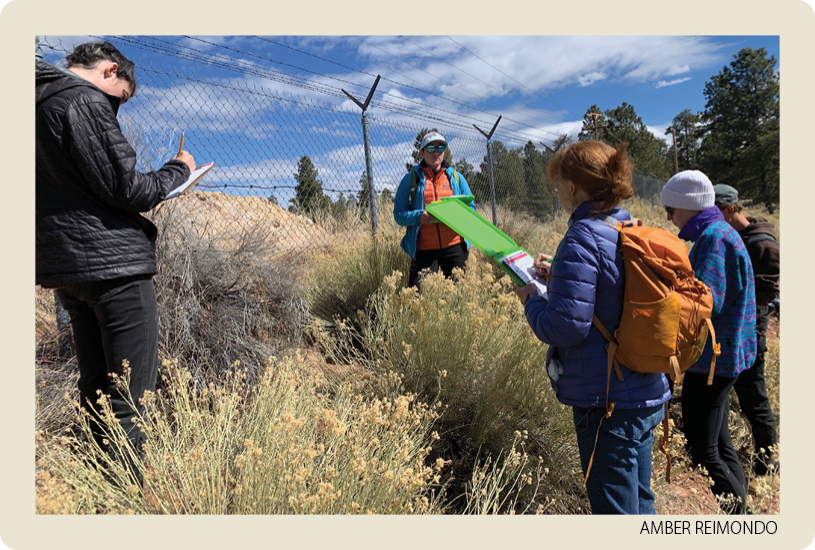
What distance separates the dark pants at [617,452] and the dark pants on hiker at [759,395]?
4.61 feet

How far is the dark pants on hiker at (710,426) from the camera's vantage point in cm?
221

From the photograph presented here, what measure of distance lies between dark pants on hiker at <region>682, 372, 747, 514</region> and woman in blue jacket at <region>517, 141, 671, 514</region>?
66cm

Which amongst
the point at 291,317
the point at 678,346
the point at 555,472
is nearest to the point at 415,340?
the point at 555,472

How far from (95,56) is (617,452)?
2429 millimetres

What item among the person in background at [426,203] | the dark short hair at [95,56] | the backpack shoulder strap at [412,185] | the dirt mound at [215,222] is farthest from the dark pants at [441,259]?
the dark short hair at [95,56]

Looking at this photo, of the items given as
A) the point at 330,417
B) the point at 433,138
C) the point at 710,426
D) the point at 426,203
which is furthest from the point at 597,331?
the point at 433,138

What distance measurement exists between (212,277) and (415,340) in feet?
4.87

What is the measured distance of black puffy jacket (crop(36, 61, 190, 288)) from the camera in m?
1.72

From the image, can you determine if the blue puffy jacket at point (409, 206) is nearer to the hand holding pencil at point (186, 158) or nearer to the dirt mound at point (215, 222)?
the dirt mound at point (215, 222)

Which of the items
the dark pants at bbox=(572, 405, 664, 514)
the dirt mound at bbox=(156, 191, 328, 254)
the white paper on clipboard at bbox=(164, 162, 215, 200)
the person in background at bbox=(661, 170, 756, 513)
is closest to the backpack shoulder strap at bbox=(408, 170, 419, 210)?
the dirt mound at bbox=(156, 191, 328, 254)

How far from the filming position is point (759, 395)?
8.97 feet

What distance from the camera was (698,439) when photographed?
7.36ft

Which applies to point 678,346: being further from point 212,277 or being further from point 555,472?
point 212,277

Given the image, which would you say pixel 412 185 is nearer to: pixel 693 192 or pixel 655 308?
pixel 693 192
